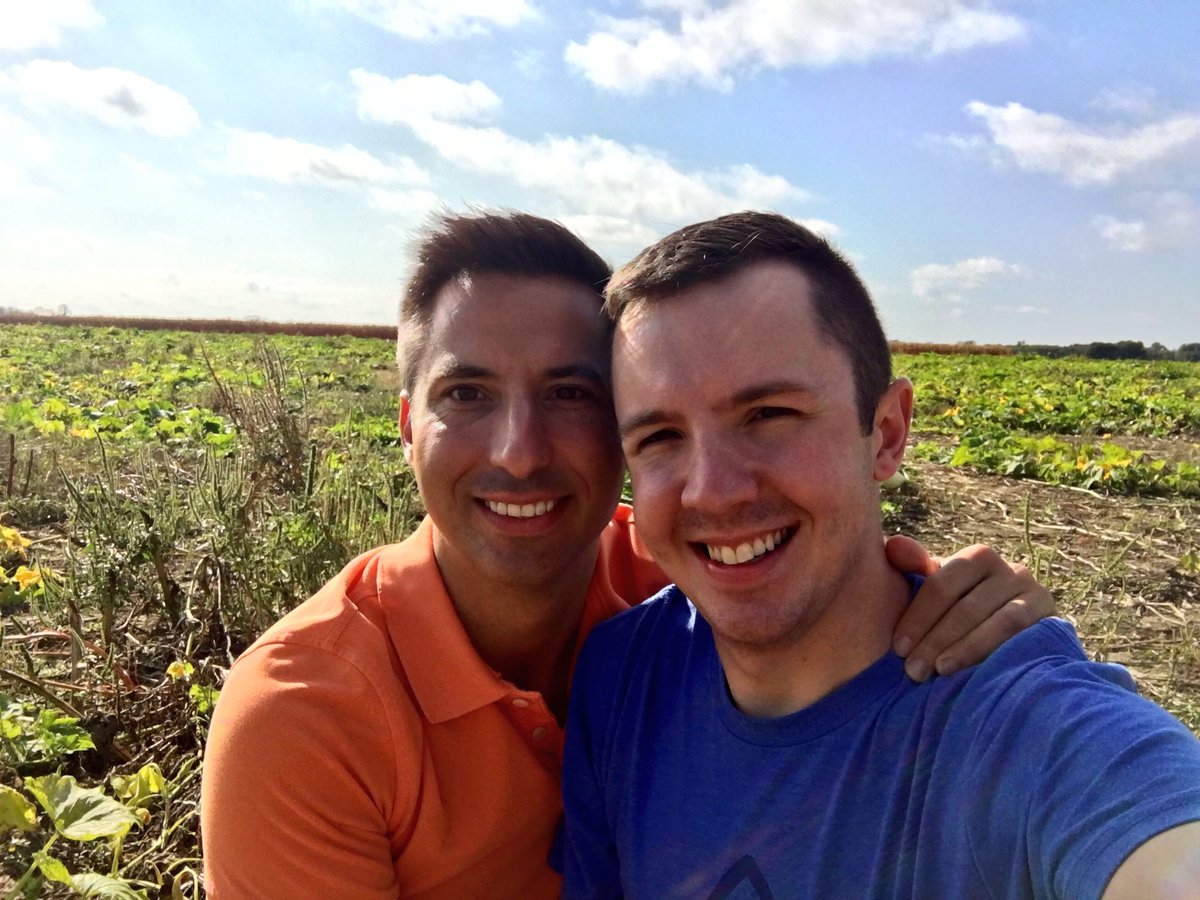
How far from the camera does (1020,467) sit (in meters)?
7.55

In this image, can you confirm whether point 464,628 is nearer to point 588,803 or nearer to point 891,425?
point 588,803

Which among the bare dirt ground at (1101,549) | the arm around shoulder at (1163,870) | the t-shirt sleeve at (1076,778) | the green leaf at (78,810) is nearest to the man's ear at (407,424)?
the green leaf at (78,810)

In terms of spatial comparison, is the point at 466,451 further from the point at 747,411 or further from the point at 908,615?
the point at 908,615

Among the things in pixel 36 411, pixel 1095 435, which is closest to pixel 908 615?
pixel 36 411

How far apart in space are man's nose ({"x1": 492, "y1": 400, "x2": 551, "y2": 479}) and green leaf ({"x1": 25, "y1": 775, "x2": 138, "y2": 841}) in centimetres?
123

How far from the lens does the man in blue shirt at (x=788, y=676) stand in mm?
1197

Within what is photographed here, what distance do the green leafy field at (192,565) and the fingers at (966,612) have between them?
1670 mm

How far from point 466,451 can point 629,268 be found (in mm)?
552

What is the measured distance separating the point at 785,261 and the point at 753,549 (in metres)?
0.55

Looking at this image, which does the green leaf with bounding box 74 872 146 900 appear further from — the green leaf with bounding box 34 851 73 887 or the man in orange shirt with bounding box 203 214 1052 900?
the man in orange shirt with bounding box 203 214 1052 900

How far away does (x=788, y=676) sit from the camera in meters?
1.59

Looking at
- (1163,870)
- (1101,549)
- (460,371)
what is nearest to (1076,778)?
(1163,870)

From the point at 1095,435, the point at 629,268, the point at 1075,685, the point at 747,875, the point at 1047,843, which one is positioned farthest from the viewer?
the point at 1095,435

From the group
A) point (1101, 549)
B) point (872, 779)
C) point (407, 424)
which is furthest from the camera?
point (1101, 549)
